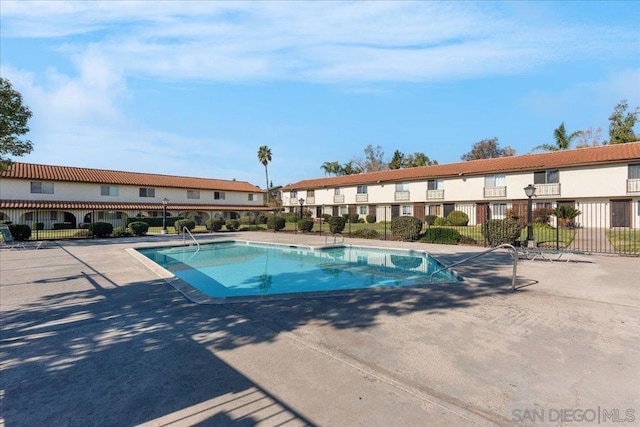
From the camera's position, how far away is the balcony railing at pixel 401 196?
39500 mm

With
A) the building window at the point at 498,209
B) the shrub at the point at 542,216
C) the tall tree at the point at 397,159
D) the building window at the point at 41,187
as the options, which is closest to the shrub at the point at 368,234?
the shrub at the point at 542,216

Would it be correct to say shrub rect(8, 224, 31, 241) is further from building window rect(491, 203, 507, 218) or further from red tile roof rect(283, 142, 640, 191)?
building window rect(491, 203, 507, 218)

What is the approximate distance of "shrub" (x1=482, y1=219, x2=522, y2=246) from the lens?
16250 millimetres

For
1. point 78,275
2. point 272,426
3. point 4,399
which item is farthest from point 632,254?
point 78,275

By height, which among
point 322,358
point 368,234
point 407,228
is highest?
point 407,228

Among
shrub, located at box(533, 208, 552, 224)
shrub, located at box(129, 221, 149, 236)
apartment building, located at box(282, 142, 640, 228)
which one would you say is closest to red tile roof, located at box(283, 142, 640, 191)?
apartment building, located at box(282, 142, 640, 228)

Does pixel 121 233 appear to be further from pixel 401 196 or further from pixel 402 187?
pixel 402 187

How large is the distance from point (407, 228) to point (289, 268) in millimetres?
9896

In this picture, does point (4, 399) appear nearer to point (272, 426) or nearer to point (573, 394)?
point (272, 426)

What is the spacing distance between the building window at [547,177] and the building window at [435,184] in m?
8.81

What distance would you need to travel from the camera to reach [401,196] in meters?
39.9

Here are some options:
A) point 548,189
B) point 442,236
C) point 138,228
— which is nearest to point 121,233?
point 138,228

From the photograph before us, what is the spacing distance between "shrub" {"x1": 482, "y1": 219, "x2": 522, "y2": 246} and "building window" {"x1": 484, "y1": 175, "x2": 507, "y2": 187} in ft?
59.7

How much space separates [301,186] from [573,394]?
162 feet
